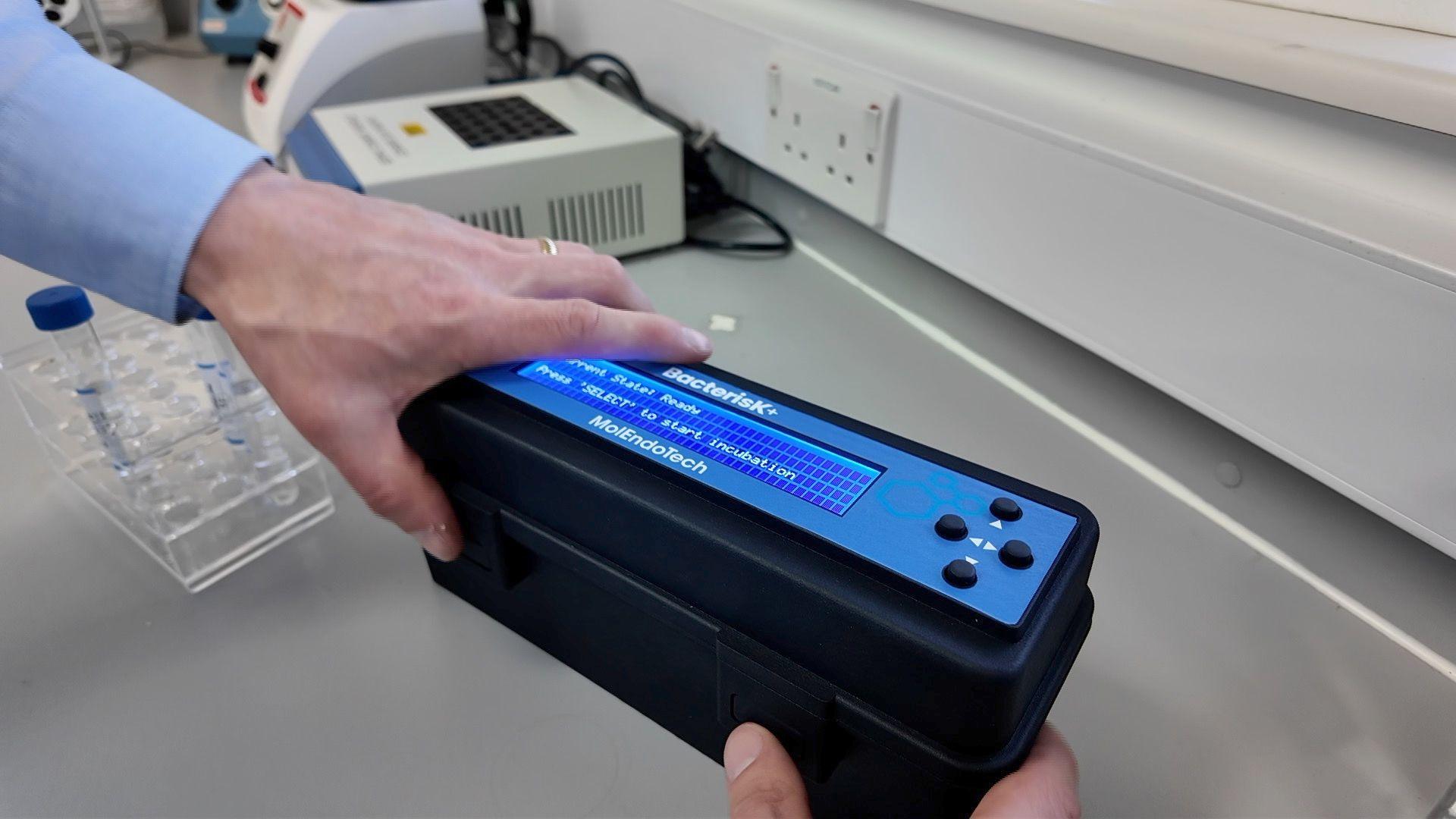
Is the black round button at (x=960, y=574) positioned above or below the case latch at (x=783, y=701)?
above

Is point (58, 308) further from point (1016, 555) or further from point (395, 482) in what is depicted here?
point (1016, 555)

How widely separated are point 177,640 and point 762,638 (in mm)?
363

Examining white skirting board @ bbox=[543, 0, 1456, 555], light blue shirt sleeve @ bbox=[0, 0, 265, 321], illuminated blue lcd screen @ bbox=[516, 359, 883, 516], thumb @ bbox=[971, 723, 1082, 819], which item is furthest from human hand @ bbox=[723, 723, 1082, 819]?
light blue shirt sleeve @ bbox=[0, 0, 265, 321]

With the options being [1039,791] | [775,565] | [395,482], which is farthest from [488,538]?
[1039,791]

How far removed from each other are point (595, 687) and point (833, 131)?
1.72 feet

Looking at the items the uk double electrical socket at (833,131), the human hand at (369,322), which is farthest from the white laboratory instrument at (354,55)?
the human hand at (369,322)

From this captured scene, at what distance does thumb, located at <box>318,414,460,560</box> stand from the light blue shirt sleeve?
5.4 inches

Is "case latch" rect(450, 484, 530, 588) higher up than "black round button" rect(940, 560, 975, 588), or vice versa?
"black round button" rect(940, 560, 975, 588)

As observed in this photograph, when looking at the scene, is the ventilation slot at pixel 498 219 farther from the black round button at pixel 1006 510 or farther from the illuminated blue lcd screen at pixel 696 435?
the black round button at pixel 1006 510

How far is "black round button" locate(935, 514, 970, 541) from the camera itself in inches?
14.4

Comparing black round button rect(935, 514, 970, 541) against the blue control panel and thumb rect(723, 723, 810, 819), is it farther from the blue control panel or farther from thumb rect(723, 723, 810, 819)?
thumb rect(723, 723, 810, 819)

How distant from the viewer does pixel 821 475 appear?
0.40 metres

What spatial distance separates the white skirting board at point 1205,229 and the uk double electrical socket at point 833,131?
0.01m

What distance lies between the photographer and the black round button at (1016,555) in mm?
353
